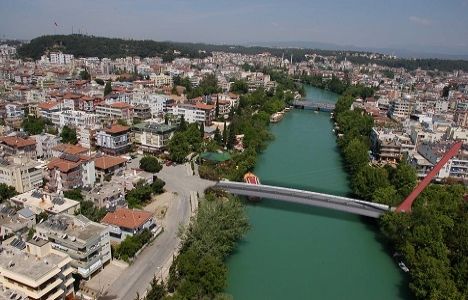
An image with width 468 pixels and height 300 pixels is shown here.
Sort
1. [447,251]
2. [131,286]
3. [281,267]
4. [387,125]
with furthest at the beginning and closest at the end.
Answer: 1. [387,125]
2. [281,267]
3. [447,251]
4. [131,286]

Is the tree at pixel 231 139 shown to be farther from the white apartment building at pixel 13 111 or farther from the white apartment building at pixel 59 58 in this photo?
the white apartment building at pixel 59 58

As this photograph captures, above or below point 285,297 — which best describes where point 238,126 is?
above

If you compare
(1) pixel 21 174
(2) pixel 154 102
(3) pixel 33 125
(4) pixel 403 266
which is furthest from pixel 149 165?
(2) pixel 154 102

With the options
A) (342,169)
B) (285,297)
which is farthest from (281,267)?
(342,169)

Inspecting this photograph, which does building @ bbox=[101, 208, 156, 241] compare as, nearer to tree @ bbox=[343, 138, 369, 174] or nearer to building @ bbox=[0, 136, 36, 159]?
building @ bbox=[0, 136, 36, 159]

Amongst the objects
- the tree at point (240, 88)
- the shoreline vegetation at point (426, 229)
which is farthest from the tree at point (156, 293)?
the tree at point (240, 88)

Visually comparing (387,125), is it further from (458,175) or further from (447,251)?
(447,251)

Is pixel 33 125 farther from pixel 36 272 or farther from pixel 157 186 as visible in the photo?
pixel 36 272
